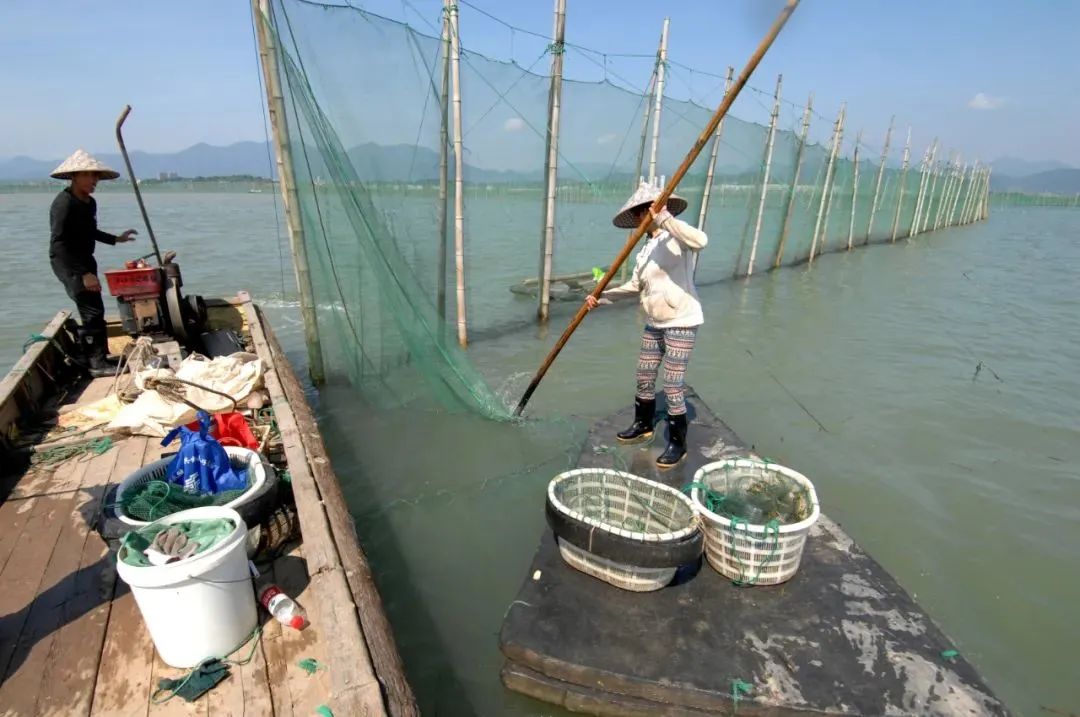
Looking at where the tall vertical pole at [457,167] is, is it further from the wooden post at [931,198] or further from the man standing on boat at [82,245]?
the wooden post at [931,198]

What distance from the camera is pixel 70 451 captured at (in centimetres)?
349

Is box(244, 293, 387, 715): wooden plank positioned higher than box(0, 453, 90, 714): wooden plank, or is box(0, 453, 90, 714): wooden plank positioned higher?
box(244, 293, 387, 715): wooden plank

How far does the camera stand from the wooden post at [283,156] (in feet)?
14.4

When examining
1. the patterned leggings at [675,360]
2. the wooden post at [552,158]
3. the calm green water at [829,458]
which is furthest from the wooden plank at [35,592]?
the wooden post at [552,158]

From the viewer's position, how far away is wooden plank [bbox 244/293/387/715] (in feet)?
A: 5.49

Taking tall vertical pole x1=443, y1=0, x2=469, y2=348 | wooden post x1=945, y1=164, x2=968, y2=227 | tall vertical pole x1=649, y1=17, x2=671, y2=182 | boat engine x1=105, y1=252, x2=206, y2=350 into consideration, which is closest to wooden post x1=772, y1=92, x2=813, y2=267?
tall vertical pole x1=649, y1=17, x2=671, y2=182

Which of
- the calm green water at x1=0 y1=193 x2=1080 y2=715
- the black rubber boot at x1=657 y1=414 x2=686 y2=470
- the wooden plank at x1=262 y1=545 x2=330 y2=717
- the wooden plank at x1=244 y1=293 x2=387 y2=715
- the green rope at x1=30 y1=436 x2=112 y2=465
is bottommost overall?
the calm green water at x1=0 y1=193 x2=1080 y2=715

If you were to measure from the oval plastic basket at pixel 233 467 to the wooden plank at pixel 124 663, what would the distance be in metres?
0.39

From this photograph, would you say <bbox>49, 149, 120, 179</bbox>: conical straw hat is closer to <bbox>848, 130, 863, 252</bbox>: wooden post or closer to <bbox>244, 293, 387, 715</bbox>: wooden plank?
<bbox>244, 293, 387, 715</bbox>: wooden plank

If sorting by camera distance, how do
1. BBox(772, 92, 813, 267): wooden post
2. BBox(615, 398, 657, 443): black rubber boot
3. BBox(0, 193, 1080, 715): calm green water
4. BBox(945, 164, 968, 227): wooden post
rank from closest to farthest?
BBox(0, 193, 1080, 715): calm green water
BBox(615, 398, 657, 443): black rubber boot
BBox(772, 92, 813, 267): wooden post
BBox(945, 164, 968, 227): wooden post

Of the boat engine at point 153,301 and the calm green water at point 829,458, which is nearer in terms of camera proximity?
the calm green water at point 829,458

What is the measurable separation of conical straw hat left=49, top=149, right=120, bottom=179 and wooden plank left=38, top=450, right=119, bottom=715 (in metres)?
3.00

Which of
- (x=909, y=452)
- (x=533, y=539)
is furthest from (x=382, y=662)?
(x=909, y=452)

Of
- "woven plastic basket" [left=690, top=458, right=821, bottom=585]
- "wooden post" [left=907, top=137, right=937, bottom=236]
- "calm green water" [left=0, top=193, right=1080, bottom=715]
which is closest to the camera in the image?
"woven plastic basket" [left=690, top=458, right=821, bottom=585]
